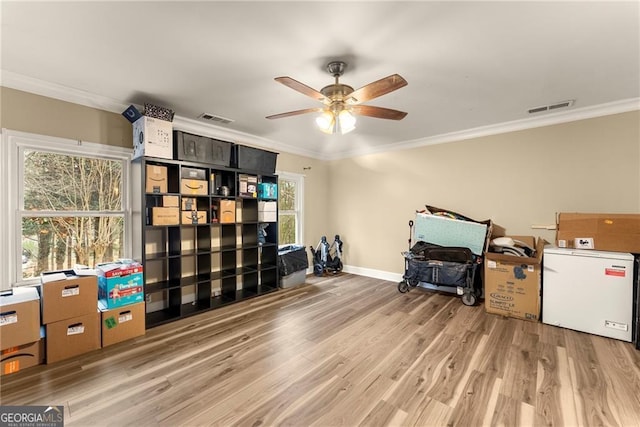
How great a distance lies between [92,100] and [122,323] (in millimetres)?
2320

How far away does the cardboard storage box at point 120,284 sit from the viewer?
2.54m

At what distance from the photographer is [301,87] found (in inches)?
76.9

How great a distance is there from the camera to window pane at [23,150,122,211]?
254 centimetres

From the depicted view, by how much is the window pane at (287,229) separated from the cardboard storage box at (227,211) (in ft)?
4.46

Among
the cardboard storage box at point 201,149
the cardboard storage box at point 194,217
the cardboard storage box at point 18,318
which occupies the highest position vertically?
the cardboard storage box at point 201,149

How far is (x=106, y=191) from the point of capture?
2.99m

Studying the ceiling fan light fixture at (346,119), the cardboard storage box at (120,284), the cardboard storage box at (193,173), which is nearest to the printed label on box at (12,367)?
the cardboard storage box at (120,284)

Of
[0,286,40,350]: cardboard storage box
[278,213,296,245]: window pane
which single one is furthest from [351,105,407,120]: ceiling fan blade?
[0,286,40,350]: cardboard storage box

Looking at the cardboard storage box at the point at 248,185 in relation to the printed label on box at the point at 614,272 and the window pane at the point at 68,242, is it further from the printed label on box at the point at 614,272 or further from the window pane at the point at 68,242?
the printed label on box at the point at 614,272

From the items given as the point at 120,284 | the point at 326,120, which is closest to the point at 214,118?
the point at 326,120

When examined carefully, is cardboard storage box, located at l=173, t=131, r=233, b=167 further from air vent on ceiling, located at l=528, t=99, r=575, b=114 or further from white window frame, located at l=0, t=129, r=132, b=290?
air vent on ceiling, located at l=528, t=99, r=575, b=114

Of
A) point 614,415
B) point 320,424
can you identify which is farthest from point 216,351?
point 614,415

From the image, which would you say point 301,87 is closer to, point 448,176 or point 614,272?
point 448,176

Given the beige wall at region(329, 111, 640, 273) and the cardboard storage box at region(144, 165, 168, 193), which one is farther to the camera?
the beige wall at region(329, 111, 640, 273)
